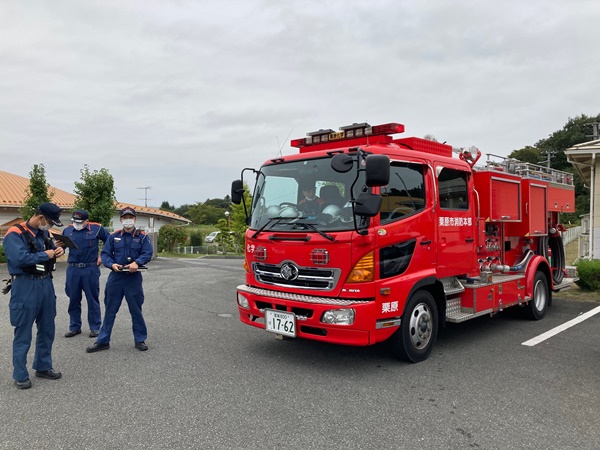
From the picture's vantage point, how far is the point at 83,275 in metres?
6.25

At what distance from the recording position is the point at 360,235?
4.41 meters

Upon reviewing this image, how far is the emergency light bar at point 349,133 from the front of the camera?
17.0 ft

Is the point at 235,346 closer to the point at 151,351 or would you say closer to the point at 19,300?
the point at 151,351

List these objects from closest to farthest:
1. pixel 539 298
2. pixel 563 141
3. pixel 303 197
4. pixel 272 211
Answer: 1. pixel 303 197
2. pixel 272 211
3. pixel 539 298
4. pixel 563 141

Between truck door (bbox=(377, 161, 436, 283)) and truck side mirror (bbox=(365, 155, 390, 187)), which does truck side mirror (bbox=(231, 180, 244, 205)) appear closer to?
truck door (bbox=(377, 161, 436, 283))

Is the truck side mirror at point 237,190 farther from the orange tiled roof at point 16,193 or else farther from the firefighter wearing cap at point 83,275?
the orange tiled roof at point 16,193

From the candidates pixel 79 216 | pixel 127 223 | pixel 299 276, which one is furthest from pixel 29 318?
pixel 299 276

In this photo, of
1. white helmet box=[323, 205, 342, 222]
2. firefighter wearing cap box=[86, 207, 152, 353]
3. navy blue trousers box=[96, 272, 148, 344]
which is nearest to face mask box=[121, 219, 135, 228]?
firefighter wearing cap box=[86, 207, 152, 353]

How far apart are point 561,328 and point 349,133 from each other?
4.41m

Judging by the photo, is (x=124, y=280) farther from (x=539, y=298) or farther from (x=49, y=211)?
(x=539, y=298)

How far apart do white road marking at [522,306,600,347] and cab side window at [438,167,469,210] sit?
199 cm

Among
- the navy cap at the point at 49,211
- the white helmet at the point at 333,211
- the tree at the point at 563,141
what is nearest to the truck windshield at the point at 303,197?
the white helmet at the point at 333,211

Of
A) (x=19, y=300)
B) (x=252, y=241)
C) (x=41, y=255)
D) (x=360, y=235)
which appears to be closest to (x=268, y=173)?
(x=252, y=241)

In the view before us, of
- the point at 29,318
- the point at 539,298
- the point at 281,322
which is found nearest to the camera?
the point at 29,318
